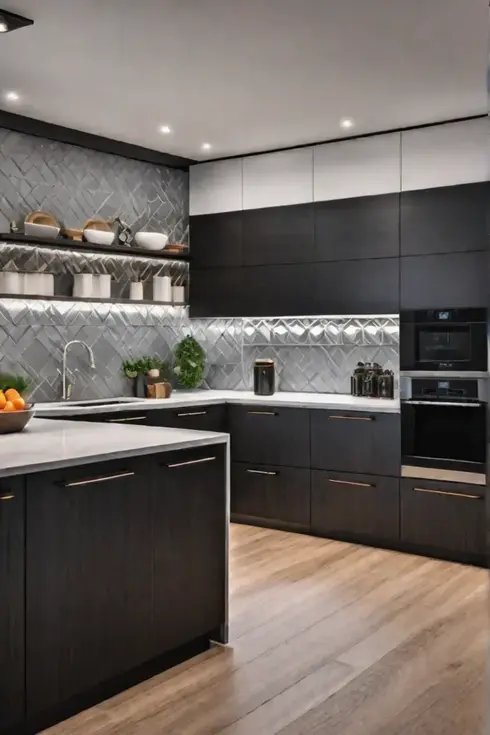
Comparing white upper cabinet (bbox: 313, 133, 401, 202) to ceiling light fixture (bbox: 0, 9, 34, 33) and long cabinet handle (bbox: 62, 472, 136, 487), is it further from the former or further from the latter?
long cabinet handle (bbox: 62, 472, 136, 487)

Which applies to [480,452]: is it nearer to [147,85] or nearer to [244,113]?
[244,113]

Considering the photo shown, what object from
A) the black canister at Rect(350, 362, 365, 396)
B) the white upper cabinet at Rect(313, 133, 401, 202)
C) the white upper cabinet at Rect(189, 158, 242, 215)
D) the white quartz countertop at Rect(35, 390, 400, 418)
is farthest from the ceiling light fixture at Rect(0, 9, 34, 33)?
the black canister at Rect(350, 362, 365, 396)

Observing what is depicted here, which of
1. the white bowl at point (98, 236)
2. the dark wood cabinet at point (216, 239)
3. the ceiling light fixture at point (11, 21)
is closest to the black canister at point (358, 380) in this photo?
the dark wood cabinet at point (216, 239)

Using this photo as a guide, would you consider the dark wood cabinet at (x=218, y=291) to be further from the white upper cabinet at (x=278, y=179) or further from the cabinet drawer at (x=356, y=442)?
the cabinet drawer at (x=356, y=442)

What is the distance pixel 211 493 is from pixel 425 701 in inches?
42.7

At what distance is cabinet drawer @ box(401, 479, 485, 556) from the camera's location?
15.2ft

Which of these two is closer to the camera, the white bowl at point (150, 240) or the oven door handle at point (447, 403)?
the oven door handle at point (447, 403)

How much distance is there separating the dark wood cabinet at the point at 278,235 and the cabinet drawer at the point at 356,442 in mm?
1145

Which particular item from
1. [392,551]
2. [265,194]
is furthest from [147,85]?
[392,551]

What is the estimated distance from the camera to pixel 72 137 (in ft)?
17.2

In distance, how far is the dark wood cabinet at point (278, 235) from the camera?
556 cm

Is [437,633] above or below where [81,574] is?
below

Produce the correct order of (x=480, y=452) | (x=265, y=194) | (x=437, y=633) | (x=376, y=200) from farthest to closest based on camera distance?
(x=265, y=194), (x=376, y=200), (x=480, y=452), (x=437, y=633)

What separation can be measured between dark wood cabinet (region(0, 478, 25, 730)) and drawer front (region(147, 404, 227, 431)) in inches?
104
